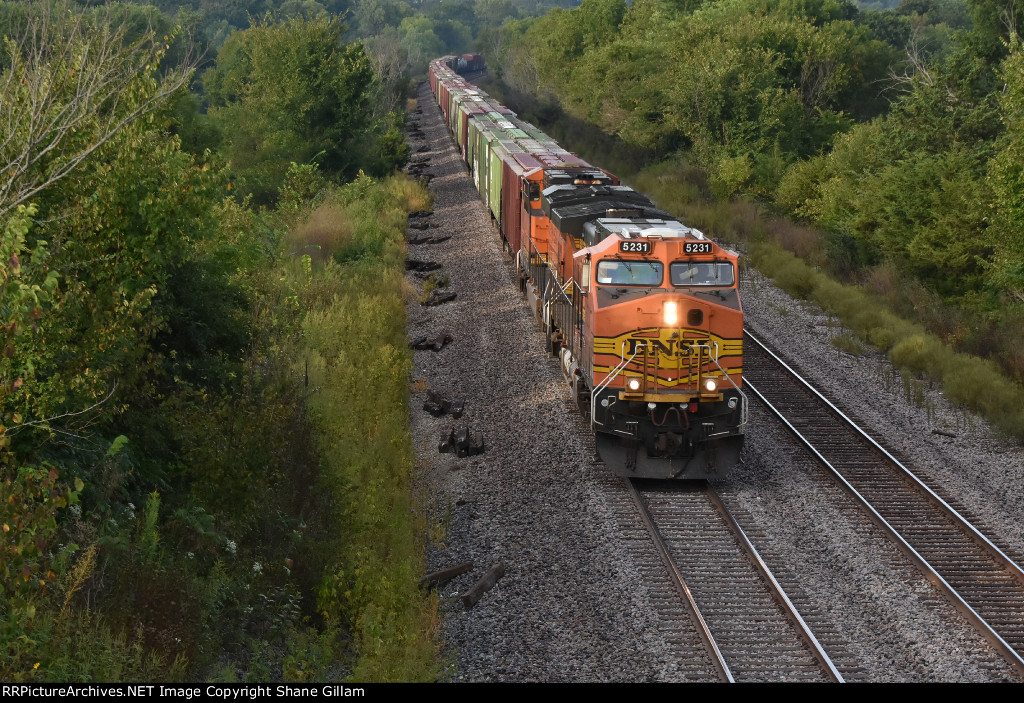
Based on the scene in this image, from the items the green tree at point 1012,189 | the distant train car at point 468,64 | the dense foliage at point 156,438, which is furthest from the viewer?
the distant train car at point 468,64

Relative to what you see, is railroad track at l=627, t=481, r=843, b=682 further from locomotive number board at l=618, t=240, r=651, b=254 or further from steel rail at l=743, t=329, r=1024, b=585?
locomotive number board at l=618, t=240, r=651, b=254

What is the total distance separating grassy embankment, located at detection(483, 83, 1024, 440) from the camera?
768 inches

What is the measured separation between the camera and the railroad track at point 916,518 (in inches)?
444

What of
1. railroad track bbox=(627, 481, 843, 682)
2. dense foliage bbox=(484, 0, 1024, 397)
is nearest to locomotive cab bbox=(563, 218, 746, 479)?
railroad track bbox=(627, 481, 843, 682)

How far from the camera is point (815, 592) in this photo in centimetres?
1173

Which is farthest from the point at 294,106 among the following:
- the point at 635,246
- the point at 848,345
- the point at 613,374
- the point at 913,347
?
the point at 613,374

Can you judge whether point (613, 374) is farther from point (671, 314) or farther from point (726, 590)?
point (726, 590)

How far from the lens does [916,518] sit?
13891 millimetres

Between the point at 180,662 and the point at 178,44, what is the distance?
62.7 meters

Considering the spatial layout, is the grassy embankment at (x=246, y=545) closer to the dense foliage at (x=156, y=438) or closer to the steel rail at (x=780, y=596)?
the dense foliage at (x=156, y=438)

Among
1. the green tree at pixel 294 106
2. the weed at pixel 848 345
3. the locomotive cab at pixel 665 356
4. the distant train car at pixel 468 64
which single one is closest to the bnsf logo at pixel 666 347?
the locomotive cab at pixel 665 356

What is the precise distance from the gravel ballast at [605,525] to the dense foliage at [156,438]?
0.85 m

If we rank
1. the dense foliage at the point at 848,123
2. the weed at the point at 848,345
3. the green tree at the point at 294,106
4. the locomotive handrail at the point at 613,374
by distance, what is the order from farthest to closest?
the green tree at the point at 294,106, the dense foliage at the point at 848,123, the weed at the point at 848,345, the locomotive handrail at the point at 613,374

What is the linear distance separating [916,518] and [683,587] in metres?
4.49
